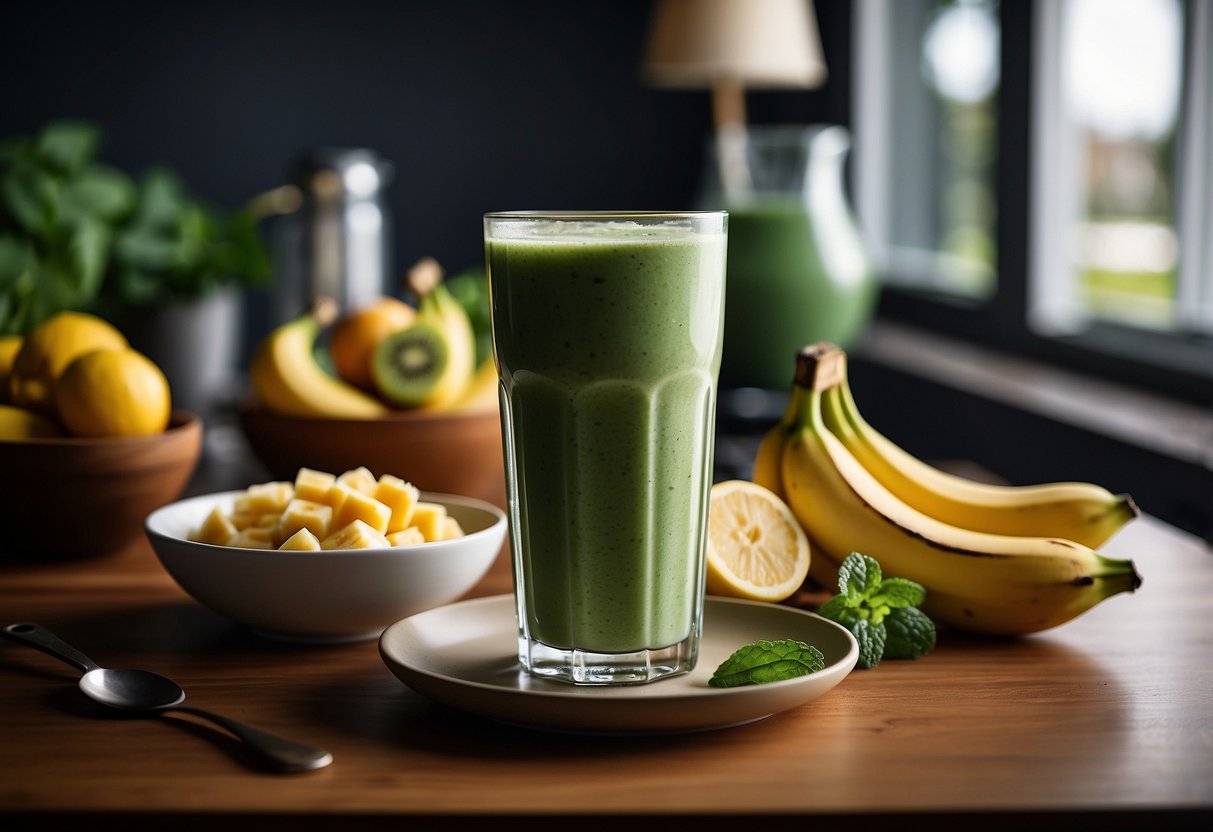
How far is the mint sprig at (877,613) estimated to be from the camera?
2.85 feet

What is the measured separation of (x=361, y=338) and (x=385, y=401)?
7 centimetres

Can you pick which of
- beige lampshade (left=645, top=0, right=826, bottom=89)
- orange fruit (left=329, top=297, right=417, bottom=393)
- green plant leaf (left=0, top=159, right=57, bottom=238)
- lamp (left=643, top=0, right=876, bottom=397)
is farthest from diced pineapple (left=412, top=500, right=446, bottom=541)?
beige lampshade (left=645, top=0, right=826, bottom=89)

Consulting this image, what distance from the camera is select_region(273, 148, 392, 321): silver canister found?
2.49 meters

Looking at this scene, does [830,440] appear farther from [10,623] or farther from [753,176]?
[753,176]

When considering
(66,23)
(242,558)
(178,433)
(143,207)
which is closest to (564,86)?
(66,23)

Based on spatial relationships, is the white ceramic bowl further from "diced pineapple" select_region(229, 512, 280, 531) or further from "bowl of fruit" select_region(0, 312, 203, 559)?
"bowl of fruit" select_region(0, 312, 203, 559)

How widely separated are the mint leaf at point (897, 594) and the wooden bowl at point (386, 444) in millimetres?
508

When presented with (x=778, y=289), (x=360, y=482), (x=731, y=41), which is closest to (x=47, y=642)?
(x=360, y=482)

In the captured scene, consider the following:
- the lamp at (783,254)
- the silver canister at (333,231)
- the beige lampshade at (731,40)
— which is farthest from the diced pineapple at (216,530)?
the beige lampshade at (731,40)

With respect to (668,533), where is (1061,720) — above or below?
below

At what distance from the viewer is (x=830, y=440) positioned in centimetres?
101

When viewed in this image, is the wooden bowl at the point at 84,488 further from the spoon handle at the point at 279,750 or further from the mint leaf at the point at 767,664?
the mint leaf at the point at 767,664

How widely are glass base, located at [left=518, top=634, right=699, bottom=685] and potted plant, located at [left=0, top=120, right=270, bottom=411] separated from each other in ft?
3.39

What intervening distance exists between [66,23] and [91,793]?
3848 millimetres
